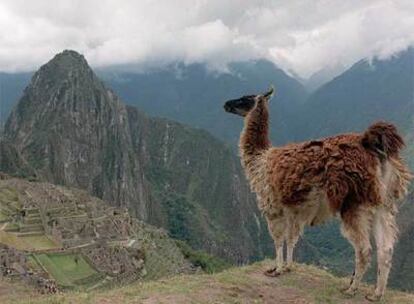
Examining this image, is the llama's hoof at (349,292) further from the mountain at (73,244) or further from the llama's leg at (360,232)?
the mountain at (73,244)

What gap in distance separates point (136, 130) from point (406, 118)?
8774 centimetres

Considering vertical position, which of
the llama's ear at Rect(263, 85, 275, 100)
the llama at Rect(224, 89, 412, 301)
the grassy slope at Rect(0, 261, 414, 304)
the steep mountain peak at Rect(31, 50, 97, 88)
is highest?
the steep mountain peak at Rect(31, 50, 97, 88)

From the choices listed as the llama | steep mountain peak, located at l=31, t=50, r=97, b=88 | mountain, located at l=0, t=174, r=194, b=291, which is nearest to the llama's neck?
the llama

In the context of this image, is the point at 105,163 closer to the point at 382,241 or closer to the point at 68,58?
the point at 68,58

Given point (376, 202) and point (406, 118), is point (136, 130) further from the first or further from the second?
point (376, 202)

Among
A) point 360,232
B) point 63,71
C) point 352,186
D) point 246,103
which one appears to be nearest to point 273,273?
point 360,232

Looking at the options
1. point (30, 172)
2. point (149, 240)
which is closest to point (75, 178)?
point (30, 172)

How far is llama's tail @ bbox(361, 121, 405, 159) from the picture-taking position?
709 cm

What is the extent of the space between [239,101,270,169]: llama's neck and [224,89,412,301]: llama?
73 cm

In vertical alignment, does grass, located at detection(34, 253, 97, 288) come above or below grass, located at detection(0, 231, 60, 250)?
below

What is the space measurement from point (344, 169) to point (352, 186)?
0.71 ft

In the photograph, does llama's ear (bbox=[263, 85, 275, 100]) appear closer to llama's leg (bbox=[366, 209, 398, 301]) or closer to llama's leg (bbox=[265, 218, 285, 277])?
llama's leg (bbox=[265, 218, 285, 277])

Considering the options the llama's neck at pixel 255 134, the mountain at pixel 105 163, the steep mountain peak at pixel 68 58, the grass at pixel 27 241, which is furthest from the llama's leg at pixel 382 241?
the steep mountain peak at pixel 68 58

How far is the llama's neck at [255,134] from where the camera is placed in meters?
8.60
